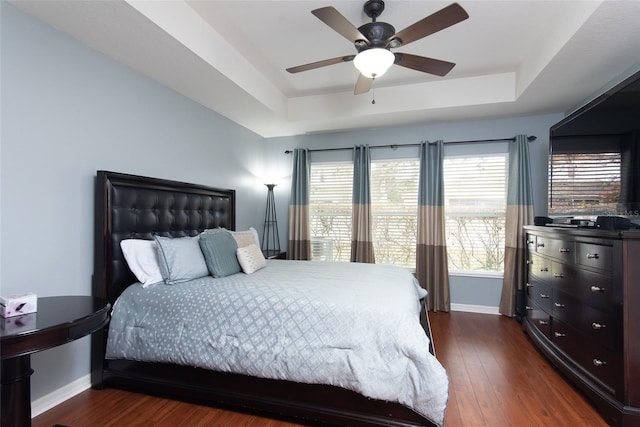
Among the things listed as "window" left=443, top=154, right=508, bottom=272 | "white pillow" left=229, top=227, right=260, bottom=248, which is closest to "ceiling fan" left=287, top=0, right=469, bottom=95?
"white pillow" left=229, top=227, right=260, bottom=248

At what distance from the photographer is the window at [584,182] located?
2.18 metres

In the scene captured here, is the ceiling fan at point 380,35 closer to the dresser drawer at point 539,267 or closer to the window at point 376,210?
the dresser drawer at point 539,267

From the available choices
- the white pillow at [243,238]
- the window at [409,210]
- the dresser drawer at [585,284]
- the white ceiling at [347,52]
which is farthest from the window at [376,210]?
the dresser drawer at [585,284]

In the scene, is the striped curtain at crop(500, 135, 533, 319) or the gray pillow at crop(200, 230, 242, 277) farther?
the striped curtain at crop(500, 135, 533, 319)

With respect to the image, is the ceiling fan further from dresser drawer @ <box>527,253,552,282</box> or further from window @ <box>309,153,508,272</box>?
window @ <box>309,153,508,272</box>

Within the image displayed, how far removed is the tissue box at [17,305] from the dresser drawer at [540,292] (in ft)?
11.6

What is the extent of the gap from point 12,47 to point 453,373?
3.66 meters

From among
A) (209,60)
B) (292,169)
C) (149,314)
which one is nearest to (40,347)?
(149,314)

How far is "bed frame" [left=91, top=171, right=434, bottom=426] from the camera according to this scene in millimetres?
1685

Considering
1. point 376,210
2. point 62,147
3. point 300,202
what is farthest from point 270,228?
point 62,147

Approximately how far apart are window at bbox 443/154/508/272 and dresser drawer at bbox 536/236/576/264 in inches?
42.1

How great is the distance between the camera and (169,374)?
6.58ft

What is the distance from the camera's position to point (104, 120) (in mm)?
2271

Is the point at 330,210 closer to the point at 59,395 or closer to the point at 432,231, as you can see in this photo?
the point at 432,231
